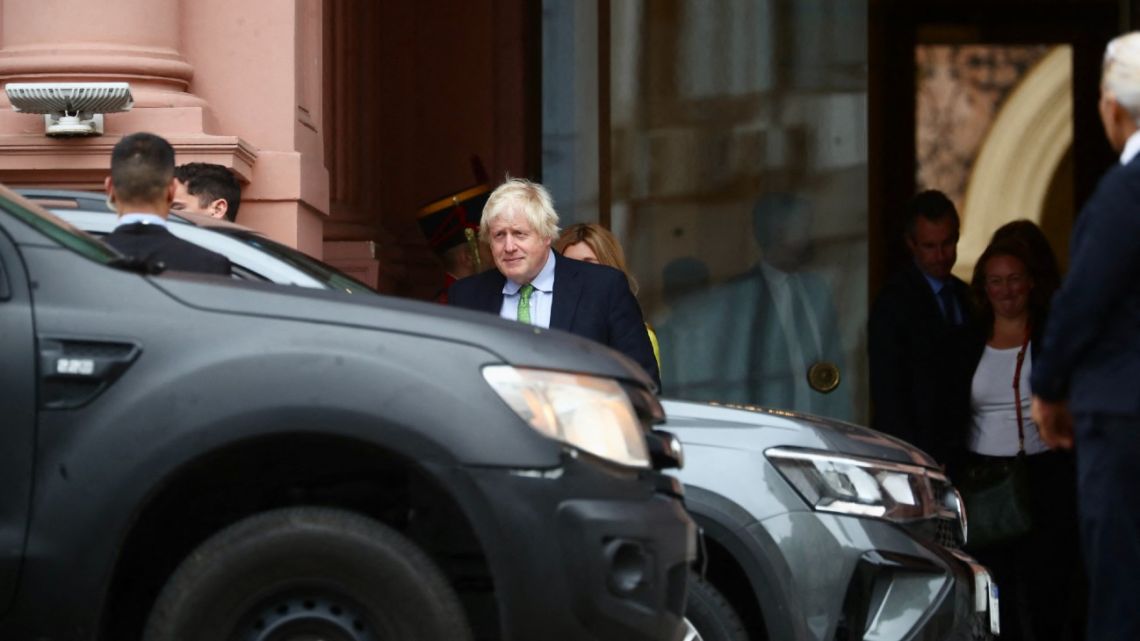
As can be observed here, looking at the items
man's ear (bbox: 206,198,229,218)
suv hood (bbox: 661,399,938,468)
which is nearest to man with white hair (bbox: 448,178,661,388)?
suv hood (bbox: 661,399,938,468)

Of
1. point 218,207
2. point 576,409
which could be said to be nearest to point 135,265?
point 576,409

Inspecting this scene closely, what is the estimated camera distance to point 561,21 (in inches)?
582

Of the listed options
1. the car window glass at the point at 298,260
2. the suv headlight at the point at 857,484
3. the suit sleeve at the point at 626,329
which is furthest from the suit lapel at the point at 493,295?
the suv headlight at the point at 857,484

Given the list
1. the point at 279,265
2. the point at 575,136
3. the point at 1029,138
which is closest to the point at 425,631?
the point at 279,265

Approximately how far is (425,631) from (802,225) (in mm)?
9856

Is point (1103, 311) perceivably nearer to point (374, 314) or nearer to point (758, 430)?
point (758, 430)

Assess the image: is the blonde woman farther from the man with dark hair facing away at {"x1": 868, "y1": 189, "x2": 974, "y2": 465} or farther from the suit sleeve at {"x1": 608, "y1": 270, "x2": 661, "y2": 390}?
the man with dark hair facing away at {"x1": 868, "y1": 189, "x2": 974, "y2": 465}

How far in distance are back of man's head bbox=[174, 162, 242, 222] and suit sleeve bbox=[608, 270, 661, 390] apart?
1554mm

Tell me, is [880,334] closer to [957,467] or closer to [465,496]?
[957,467]

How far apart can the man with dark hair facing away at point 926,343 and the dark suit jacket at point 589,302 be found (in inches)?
85.8

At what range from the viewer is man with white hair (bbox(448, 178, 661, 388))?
8.11 meters

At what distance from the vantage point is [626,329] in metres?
8.25

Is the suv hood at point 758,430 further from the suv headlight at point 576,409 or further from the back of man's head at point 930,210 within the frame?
the back of man's head at point 930,210

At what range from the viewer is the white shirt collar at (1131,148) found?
5.81 m
